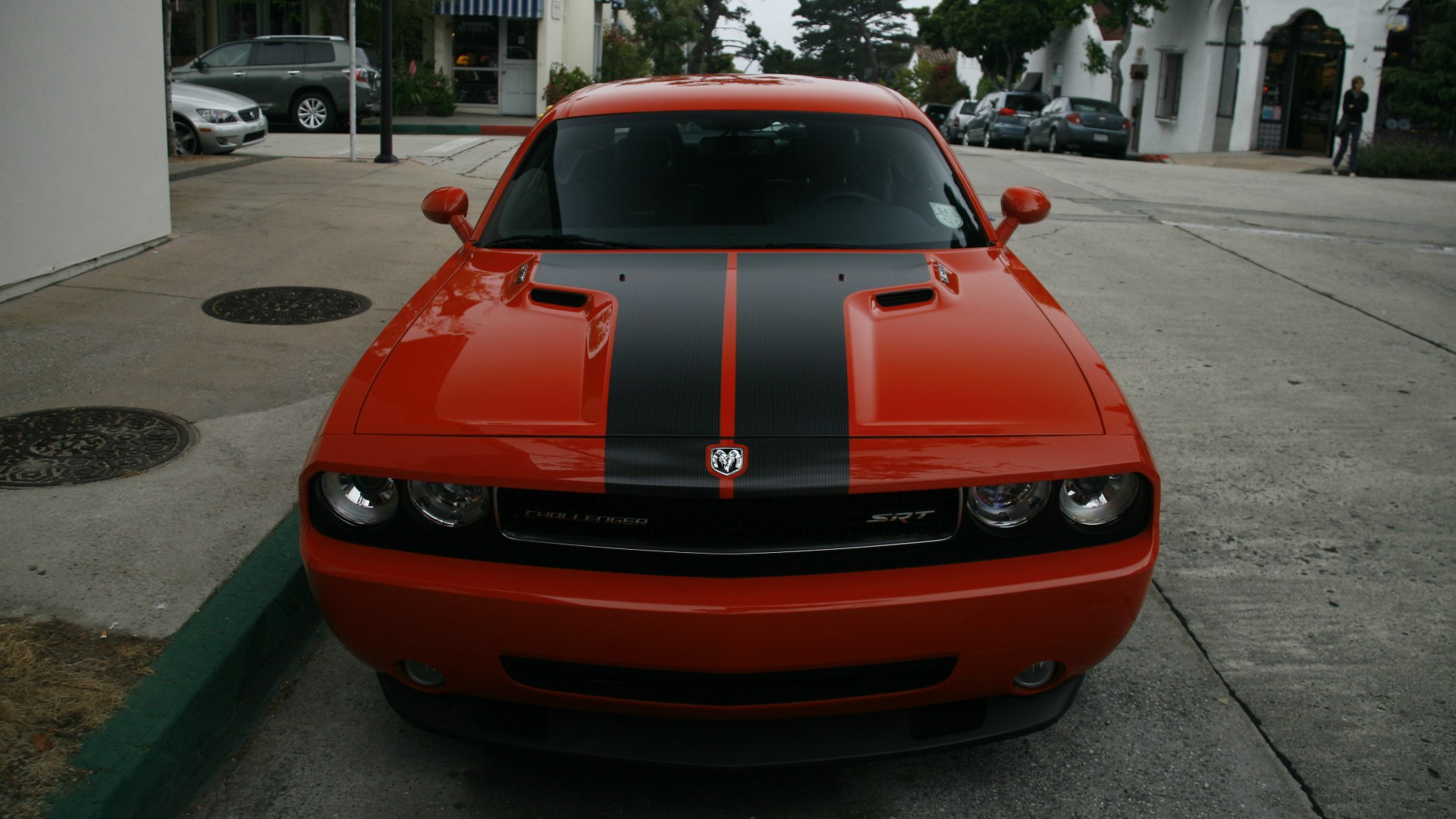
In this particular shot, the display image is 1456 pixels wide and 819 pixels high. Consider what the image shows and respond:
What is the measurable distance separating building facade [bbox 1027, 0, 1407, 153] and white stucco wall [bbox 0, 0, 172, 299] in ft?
84.9

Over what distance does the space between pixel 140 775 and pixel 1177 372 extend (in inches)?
210

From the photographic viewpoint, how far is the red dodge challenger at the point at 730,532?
241 centimetres

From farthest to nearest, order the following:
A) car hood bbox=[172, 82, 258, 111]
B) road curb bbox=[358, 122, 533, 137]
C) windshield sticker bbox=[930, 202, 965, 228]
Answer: road curb bbox=[358, 122, 533, 137]
car hood bbox=[172, 82, 258, 111]
windshield sticker bbox=[930, 202, 965, 228]

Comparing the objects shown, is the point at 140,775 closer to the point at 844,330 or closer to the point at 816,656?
the point at 816,656

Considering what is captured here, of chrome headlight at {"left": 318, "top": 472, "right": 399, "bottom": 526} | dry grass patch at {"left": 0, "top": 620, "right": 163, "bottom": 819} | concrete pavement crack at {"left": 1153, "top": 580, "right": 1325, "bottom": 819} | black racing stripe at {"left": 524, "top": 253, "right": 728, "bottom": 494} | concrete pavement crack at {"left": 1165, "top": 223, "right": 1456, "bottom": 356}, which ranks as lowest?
concrete pavement crack at {"left": 1153, "top": 580, "right": 1325, "bottom": 819}

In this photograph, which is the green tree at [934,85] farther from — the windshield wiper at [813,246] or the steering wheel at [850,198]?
the windshield wiper at [813,246]

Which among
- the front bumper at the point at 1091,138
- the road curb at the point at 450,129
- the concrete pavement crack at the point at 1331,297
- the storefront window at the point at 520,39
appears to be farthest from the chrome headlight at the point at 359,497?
the storefront window at the point at 520,39

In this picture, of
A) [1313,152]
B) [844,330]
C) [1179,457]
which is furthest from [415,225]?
[1313,152]

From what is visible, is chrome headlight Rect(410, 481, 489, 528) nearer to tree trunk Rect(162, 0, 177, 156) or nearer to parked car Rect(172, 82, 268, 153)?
tree trunk Rect(162, 0, 177, 156)

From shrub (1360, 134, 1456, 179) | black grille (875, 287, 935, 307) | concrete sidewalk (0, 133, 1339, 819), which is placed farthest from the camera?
shrub (1360, 134, 1456, 179)

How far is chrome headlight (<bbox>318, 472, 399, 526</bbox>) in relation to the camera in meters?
2.57

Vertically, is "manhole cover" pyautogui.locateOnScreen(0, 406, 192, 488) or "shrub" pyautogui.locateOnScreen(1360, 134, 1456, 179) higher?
"shrub" pyautogui.locateOnScreen(1360, 134, 1456, 179)

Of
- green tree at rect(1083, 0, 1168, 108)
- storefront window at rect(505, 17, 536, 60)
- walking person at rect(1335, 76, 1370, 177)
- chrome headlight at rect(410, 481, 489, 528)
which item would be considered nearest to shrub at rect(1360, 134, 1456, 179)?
walking person at rect(1335, 76, 1370, 177)

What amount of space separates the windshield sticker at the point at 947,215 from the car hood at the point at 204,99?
1273 cm
